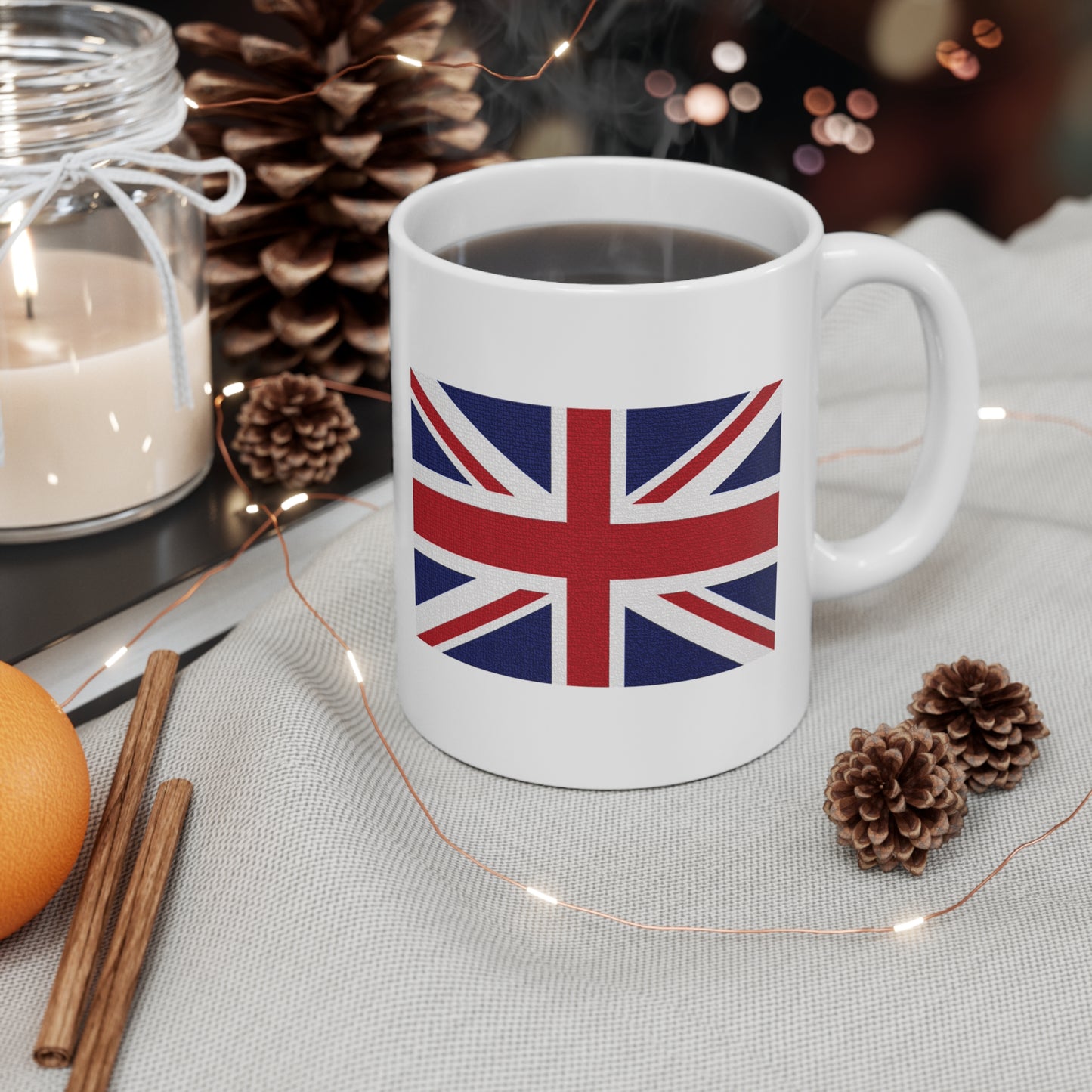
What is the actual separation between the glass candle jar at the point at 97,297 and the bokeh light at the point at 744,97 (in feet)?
1.78

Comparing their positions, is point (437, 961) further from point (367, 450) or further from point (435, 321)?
point (367, 450)

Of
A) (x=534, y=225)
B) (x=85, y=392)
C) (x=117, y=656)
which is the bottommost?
(x=117, y=656)

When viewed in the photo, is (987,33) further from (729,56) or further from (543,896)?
(543,896)

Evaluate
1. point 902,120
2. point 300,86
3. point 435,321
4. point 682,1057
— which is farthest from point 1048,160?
point 682,1057

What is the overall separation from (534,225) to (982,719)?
29cm

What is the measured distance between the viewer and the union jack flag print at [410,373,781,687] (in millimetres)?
506

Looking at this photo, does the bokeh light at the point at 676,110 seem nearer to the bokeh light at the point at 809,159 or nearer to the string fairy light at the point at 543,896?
the bokeh light at the point at 809,159

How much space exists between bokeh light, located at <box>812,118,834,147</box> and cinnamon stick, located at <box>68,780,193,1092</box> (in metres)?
0.87

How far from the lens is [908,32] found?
47.5 inches

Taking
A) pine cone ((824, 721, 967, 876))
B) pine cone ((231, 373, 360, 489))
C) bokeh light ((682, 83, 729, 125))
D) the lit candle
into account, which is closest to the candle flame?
the lit candle

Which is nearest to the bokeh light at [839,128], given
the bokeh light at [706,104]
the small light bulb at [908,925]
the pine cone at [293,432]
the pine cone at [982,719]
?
the bokeh light at [706,104]

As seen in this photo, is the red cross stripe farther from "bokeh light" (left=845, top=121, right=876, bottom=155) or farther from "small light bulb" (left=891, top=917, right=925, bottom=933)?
"bokeh light" (left=845, top=121, right=876, bottom=155)

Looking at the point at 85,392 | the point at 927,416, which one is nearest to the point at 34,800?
the point at 85,392

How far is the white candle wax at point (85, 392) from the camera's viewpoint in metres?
0.70
